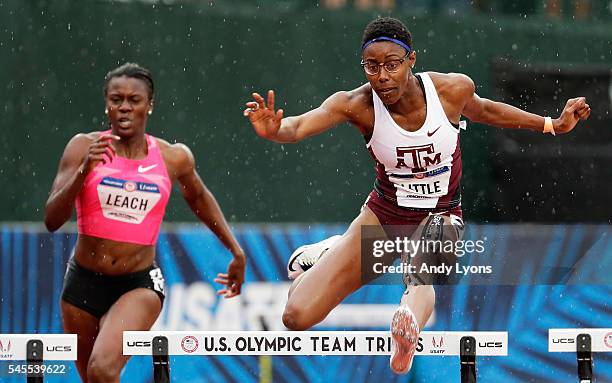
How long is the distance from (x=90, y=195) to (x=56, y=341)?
1036 mm

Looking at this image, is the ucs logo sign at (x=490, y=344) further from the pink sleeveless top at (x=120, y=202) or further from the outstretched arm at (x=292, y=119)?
the pink sleeveless top at (x=120, y=202)

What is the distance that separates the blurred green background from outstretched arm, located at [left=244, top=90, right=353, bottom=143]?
4.13 metres

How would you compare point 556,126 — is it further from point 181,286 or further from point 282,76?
point 282,76

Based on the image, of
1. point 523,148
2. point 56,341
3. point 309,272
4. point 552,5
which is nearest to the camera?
point 56,341

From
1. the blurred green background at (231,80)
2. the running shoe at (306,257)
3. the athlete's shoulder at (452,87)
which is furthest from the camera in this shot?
the blurred green background at (231,80)

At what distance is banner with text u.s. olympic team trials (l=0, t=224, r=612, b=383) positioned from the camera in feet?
31.0

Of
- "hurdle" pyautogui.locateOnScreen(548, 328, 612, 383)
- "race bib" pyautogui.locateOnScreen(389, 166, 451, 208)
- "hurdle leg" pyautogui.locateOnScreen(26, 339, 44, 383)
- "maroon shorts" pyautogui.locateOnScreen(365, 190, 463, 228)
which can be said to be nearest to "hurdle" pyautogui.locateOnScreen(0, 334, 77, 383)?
"hurdle leg" pyautogui.locateOnScreen(26, 339, 44, 383)

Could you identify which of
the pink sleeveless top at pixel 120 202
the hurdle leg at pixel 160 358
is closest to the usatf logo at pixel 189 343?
the hurdle leg at pixel 160 358

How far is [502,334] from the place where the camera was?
7117mm

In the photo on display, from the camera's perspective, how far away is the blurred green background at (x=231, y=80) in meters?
11.4

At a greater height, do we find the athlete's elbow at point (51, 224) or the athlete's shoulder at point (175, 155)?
the athlete's shoulder at point (175, 155)

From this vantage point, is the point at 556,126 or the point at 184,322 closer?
the point at 556,126

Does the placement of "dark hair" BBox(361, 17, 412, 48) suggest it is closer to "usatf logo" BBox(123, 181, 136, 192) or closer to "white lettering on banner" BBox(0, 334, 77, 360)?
"usatf logo" BBox(123, 181, 136, 192)

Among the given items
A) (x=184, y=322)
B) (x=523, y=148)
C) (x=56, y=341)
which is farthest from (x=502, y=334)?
(x=523, y=148)
